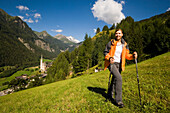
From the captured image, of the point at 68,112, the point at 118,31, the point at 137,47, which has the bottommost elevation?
the point at 68,112

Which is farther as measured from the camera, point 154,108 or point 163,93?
point 163,93

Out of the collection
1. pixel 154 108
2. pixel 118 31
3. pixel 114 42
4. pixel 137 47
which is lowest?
pixel 154 108

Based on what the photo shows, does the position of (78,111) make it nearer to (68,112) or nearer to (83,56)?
(68,112)

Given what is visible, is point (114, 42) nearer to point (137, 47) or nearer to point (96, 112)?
point (96, 112)

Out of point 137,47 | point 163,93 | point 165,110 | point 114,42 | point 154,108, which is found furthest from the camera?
point 137,47

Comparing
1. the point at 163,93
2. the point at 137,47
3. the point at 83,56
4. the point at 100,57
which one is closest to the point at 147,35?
the point at 137,47

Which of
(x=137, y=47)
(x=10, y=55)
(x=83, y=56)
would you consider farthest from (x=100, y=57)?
(x=10, y=55)

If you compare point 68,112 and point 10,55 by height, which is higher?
point 10,55

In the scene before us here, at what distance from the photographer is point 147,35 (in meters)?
43.1

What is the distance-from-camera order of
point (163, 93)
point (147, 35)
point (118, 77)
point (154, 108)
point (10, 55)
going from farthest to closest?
point (10, 55) < point (147, 35) < point (163, 93) < point (118, 77) < point (154, 108)

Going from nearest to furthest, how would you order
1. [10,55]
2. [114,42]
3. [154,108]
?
[154,108], [114,42], [10,55]

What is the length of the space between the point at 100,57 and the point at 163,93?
39643mm

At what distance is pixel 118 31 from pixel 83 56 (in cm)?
2941

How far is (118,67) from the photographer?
→ 3924 mm
